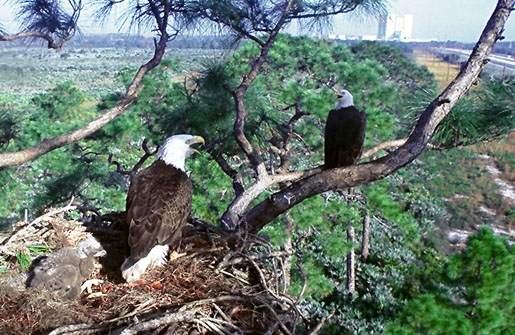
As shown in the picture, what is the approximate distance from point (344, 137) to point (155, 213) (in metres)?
2.00

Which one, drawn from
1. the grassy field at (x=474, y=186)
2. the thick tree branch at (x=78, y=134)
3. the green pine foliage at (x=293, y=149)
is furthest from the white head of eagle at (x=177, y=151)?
the grassy field at (x=474, y=186)

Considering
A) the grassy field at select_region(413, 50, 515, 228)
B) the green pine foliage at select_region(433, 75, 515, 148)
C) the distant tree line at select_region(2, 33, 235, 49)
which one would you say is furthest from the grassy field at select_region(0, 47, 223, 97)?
the grassy field at select_region(413, 50, 515, 228)

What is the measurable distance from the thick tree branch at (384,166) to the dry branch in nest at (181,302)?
16.1 inches

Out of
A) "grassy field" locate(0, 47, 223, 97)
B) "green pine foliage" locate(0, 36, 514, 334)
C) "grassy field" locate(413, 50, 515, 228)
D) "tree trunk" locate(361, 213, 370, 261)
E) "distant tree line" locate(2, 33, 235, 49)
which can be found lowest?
"tree trunk" locate(361, 213, 370, 261)

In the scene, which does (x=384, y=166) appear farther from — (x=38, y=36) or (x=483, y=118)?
(x=38, y=36)

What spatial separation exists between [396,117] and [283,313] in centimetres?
402

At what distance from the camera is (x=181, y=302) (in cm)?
201

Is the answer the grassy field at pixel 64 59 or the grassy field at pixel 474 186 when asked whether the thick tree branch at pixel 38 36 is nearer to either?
the grassy field at pixel 64 59

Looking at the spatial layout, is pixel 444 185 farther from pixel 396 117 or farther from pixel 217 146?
pixel 217 146

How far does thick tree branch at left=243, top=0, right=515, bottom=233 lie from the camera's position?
9.50 ft

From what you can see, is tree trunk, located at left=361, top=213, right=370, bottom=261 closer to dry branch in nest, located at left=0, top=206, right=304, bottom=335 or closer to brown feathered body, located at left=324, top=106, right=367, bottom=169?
brown feathered body, located at left=324, top=106, right=367, bottom=169

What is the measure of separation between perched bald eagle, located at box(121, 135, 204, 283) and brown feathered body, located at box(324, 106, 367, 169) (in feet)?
5.34

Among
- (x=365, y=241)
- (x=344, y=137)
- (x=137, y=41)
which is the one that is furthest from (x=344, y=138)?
(x=365, y=241)

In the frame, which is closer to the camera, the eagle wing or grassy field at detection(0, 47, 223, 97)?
the eagle wing
